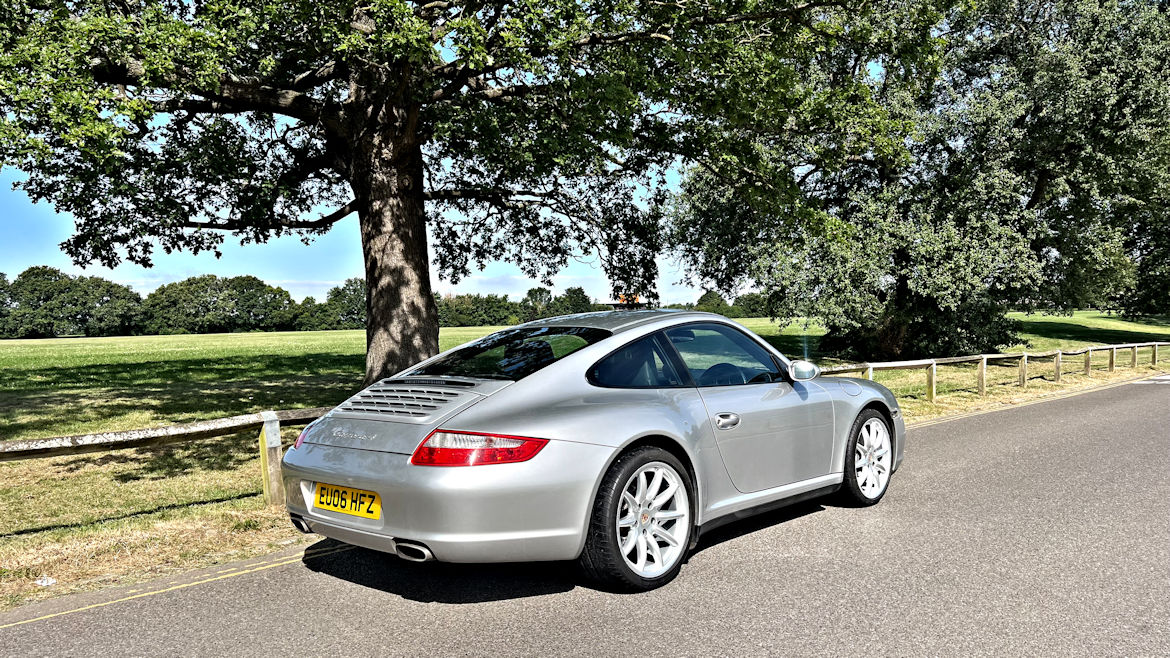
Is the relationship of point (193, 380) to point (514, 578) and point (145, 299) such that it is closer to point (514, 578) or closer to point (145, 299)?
point (514, 578)

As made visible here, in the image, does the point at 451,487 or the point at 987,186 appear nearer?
the point at 451,487

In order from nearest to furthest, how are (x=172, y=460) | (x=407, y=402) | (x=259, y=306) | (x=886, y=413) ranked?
(x=407, y=402) → (x=886, y=413) → (x=172, y=460) → (x=259, y=306)

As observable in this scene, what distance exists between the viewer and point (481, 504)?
3766 millimetres

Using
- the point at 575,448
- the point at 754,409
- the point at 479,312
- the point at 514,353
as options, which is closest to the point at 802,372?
the point at 754,409

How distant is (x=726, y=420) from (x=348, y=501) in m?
2.18

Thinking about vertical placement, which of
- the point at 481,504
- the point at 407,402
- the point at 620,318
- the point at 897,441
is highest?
the point at 620,318

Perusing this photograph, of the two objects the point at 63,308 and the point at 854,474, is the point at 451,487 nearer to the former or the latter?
the point at 854,474

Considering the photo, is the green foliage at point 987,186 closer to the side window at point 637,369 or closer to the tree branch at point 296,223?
the tree branch at point 296,223

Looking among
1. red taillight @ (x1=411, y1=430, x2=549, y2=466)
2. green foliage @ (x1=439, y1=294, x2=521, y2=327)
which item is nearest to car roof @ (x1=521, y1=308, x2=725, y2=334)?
red taillight @ (x1=411, y1=430, x2=549, y2=466)

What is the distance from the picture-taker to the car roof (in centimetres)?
499

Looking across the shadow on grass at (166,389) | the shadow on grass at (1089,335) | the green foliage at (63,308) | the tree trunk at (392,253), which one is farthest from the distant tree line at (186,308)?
the tree trunk at (392,253)

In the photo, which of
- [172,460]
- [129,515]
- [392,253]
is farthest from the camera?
A: [392,253]

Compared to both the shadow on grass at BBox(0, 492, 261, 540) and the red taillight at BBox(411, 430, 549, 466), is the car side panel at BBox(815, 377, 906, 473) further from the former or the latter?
the shadow on grass at BBox(0, 492, 261, 540)

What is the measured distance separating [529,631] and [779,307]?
22.1 metres
